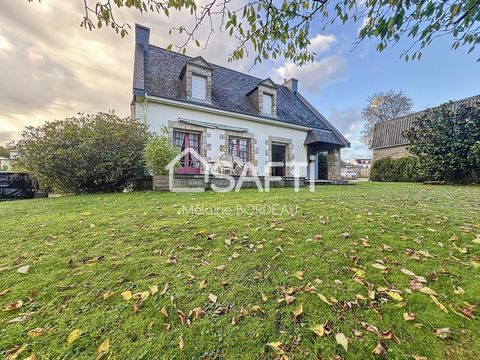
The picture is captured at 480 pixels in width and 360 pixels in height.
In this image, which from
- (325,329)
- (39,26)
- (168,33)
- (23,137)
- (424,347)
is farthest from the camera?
(23,137)

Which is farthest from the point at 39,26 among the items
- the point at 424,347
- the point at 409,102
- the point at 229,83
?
the point at 409,102

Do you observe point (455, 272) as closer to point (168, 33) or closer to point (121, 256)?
point (121, 256)

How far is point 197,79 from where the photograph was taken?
984 cm

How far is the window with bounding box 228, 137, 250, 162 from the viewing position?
34.8 ft

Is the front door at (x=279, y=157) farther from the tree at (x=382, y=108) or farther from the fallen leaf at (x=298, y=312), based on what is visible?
the tree at (x=382, y=108)

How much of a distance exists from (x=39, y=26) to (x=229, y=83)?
30.2ft

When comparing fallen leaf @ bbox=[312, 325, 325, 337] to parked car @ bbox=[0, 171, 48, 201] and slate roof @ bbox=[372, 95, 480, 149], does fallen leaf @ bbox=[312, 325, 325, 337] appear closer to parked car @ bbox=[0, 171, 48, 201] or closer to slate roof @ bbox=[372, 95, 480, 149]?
parked car @ bbox=[0, 171, 48, 201]

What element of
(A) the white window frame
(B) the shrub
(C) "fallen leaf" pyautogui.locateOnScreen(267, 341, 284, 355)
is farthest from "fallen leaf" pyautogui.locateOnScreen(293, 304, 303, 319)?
(A) the white window frame

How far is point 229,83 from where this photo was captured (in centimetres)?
1212

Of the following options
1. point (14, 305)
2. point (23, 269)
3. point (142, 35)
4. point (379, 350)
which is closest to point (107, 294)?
point (14, 305)

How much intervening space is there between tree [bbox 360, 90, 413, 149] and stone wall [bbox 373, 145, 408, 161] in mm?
6851

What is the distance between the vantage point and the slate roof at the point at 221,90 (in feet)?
29.7

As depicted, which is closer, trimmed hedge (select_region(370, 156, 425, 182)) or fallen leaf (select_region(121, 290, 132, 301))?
fallen leaf (select_region(121, 290, 132, 301))

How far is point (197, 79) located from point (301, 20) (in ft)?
25.8
